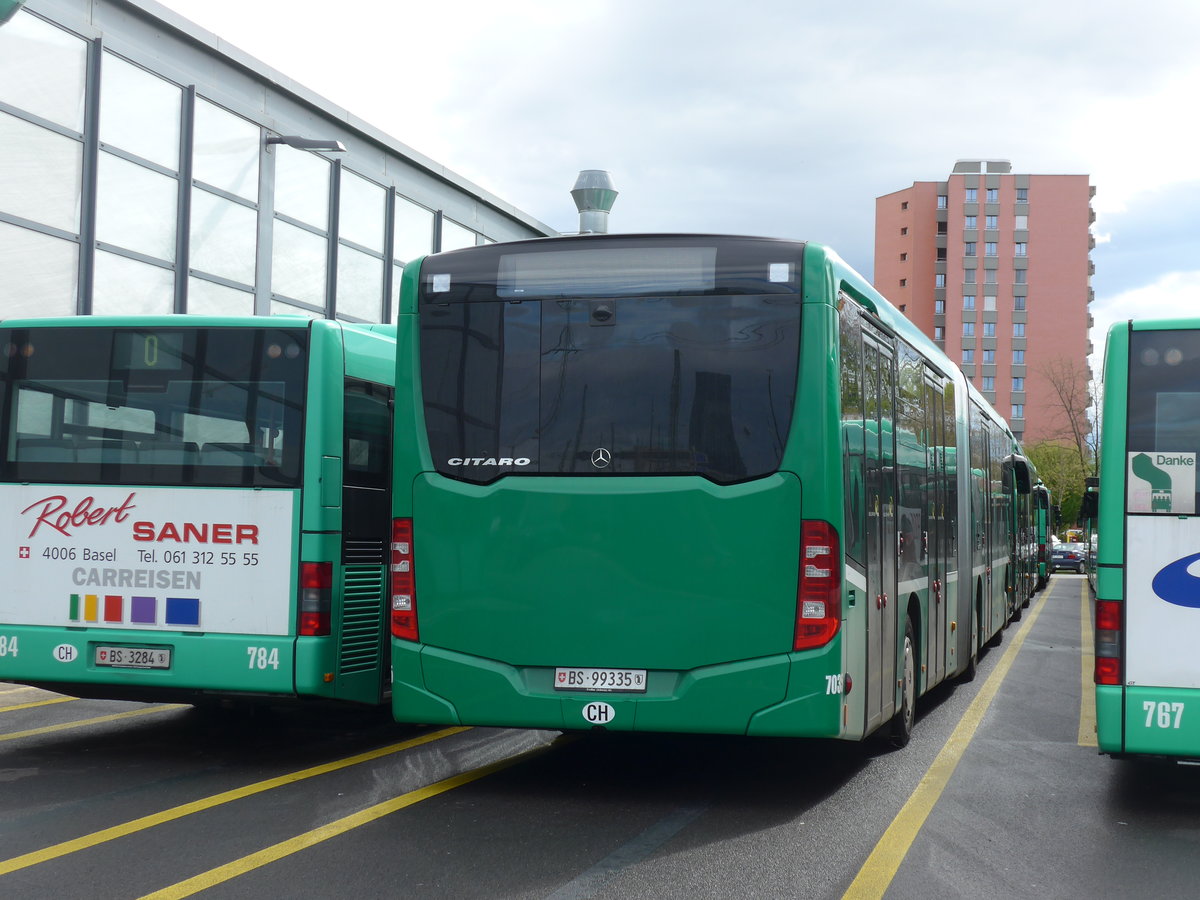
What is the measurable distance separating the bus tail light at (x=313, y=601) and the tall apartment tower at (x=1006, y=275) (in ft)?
367

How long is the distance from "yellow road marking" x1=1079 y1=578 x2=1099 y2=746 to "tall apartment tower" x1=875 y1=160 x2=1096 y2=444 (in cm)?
9439

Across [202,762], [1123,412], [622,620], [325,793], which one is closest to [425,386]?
[622,620]

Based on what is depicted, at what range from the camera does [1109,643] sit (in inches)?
292

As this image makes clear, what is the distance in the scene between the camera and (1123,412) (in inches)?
296

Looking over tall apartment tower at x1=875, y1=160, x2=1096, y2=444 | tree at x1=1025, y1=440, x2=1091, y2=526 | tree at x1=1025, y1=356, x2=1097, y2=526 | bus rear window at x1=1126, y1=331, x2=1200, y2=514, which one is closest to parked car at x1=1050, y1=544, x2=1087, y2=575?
tree at x1=1025, y1=356, x2=1097, y2=526

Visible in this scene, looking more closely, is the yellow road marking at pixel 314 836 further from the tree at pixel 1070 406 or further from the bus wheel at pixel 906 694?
the tree at pixel 1070 406

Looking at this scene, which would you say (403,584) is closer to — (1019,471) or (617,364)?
(617,364)

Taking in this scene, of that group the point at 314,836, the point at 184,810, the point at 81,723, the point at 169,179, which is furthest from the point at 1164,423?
the point at 169,179

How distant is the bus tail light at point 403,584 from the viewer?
310 inches

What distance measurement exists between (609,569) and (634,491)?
0.44 m

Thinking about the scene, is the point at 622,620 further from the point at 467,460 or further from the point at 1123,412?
the point at 1123,412

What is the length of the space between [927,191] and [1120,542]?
117 metres

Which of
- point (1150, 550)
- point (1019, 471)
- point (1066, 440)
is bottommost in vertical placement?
point (1150, 550)

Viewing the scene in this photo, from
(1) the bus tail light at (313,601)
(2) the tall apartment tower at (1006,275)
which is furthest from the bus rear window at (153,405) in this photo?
(2) the tall apartment tower at (1006,275)
